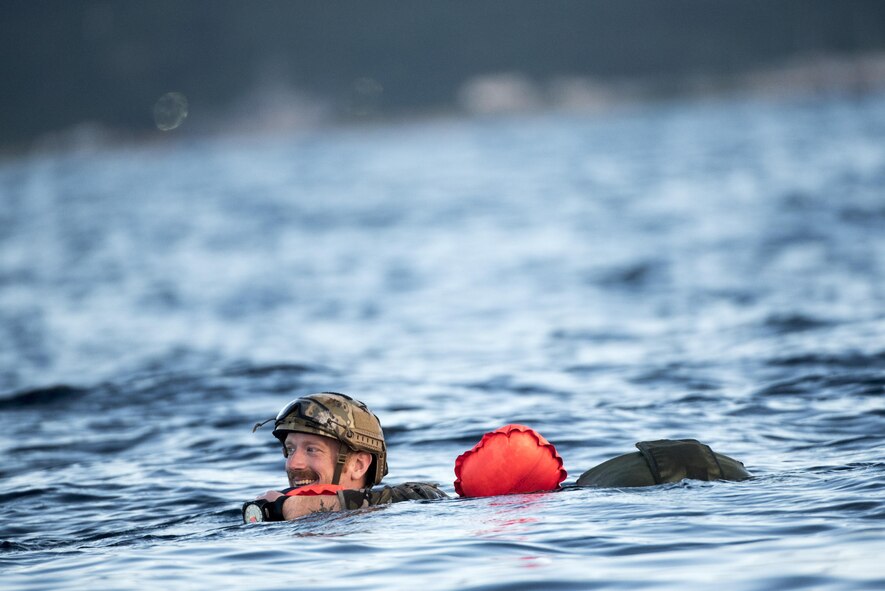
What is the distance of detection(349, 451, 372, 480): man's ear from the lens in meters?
10.3

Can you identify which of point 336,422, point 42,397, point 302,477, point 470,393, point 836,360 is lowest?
point 302,477

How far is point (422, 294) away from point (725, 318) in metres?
13.1

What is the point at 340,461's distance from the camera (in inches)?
402

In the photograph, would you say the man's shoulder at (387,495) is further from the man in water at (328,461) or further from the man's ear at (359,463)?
the man's ear at (359,463)

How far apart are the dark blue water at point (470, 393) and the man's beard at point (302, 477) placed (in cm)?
47

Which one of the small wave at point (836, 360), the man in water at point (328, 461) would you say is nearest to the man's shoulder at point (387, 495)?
the man in water at point (328, 461)

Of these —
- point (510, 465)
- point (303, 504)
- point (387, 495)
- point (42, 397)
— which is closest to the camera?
point (303, 504)

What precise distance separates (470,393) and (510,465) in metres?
8.17

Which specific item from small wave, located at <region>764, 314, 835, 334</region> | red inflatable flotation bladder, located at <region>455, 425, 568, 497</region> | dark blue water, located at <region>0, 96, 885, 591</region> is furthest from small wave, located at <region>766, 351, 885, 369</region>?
red inflatable flotation bladder, located at <region>455, 425, 568, 497</region>

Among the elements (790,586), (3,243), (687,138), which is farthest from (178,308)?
(687,138)

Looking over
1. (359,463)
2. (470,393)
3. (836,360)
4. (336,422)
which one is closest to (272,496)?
(336,422)

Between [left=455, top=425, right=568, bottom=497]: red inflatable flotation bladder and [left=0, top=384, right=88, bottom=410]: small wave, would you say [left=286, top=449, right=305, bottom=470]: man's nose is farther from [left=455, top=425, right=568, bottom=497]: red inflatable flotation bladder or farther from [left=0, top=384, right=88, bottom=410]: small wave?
[left=0, top=384, right=88, bottom=410]: small wave

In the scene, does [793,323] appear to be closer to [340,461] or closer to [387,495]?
[387,495]

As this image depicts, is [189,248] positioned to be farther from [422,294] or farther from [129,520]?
[129,520]
